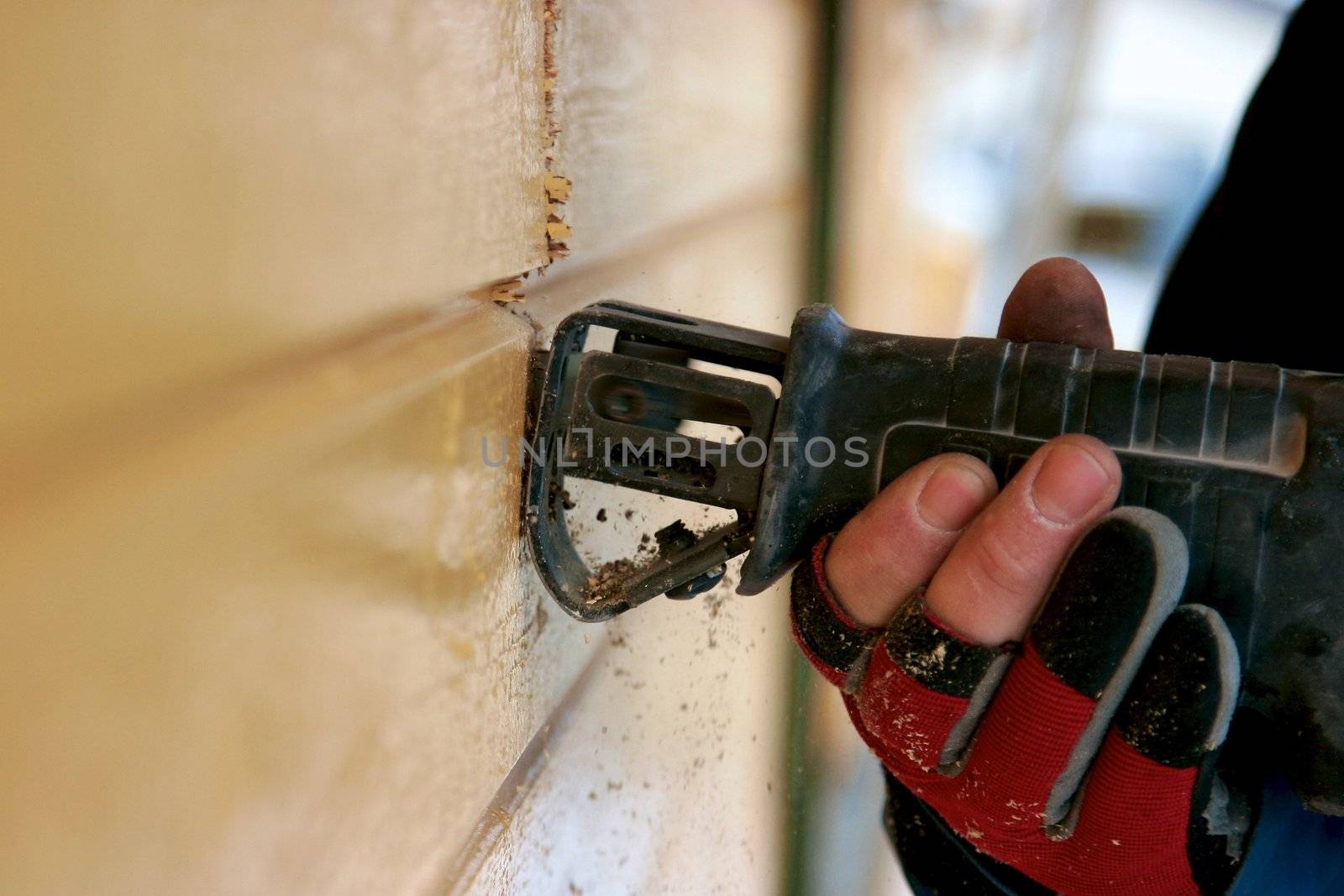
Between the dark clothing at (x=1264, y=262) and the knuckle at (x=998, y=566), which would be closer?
the knuckle at (x=998, y=566)

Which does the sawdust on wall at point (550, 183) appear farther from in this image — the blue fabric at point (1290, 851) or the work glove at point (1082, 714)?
the blue fabric at point (1290, 851)

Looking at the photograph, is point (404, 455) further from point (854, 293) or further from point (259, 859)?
point (854, 293)

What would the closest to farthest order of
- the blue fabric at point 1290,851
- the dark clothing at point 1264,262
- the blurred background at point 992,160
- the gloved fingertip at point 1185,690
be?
the gloved fingertip at point 1185,690 → the blue fabric at point 1290,851 → the dark clothing at point 1264,262 → the blurred background at point 992,160

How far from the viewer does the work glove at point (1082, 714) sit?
1.78ft

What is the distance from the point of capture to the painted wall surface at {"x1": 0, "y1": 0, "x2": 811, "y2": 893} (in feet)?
0.82

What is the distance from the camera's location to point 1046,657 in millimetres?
564

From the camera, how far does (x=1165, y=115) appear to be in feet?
7.89

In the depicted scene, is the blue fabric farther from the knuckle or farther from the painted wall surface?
the painted wall surface

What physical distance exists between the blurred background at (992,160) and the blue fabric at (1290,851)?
47.7 inches

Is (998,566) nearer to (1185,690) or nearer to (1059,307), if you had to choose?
(1185,690)

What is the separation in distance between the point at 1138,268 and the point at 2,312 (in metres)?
2.79

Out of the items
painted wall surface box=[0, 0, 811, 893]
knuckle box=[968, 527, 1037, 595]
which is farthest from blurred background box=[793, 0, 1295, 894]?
knuckle box=[968, 527, 1037, 595]

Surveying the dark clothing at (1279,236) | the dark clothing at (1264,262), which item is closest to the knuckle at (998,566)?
the dark clothing at (1264,262)

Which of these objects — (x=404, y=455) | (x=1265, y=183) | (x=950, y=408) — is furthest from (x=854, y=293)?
(x=404, y=455)
